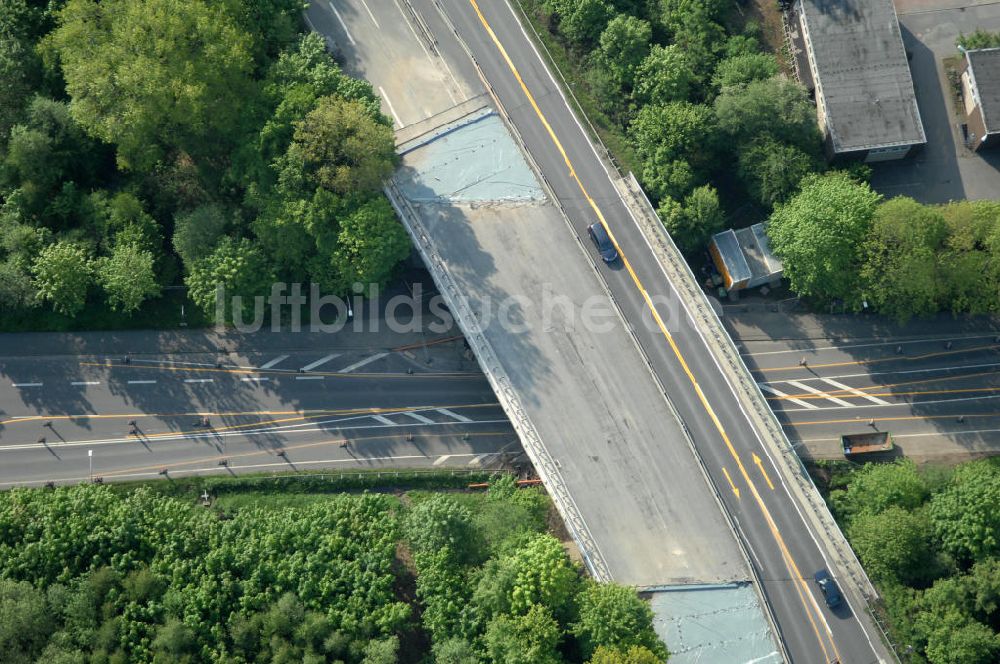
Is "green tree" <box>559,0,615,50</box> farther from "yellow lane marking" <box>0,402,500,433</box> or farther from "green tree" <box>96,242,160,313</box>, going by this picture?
"green tree" <box>96,242,160,313</box>

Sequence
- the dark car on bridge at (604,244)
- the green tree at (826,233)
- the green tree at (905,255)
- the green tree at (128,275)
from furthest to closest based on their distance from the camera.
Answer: the dark car on bridge at (604,244) < the green tree at (128,275) < the green tree at (826,233) < the green tree at (905,255)

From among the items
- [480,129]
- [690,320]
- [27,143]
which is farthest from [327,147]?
[690,320]

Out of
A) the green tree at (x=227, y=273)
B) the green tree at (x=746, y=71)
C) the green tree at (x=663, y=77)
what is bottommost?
the green tree at (x=746, y=71)

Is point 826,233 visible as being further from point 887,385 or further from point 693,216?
point 887,385

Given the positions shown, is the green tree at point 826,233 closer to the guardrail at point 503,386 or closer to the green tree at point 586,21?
the green tree at point 586,21

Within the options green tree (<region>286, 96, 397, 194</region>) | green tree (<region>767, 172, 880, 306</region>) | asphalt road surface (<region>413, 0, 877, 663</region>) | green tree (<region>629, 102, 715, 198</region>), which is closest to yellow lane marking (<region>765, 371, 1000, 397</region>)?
green tree (<region>767, 172, 880, 306</region>)

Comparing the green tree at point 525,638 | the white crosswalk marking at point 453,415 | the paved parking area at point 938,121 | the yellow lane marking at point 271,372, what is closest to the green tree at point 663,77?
the paved parking area at point 938,121
